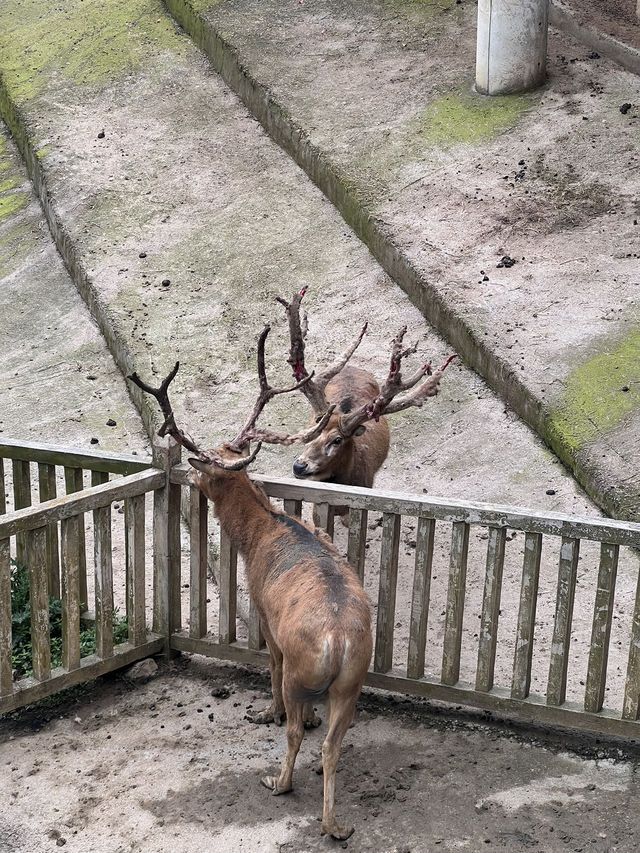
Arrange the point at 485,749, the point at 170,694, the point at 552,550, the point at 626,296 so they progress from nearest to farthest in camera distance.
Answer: the point at 485,749
the point at 170,694
the point at 552,550
the point at 626,296

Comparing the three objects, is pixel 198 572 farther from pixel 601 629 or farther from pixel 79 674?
pixel 601 629

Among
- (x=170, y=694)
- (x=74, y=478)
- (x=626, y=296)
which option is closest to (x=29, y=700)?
(x=170, y=694)

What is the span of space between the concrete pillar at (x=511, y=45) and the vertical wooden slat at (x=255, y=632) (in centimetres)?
809

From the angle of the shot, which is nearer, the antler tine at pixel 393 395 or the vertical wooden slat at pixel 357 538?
the vertical wooden slat at pixel 357 538

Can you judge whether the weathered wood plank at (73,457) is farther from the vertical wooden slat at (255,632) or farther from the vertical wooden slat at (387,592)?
the vertical wooden slat at (387,592)

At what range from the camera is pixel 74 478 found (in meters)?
6.79

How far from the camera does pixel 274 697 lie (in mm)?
6117

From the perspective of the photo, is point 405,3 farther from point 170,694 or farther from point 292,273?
point 170,694

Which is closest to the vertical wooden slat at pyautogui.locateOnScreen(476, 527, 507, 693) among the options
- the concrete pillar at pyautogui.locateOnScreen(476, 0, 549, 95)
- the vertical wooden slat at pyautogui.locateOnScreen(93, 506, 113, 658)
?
the vertical wooden slat at pyautogui.locateOnScreen(93, 506, 113, 658)

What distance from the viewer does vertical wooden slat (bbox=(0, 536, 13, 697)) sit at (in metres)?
5.80

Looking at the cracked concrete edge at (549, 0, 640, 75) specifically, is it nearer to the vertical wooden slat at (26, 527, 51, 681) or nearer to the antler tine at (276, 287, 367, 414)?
the antler tine at (276, 287, 367, 414)

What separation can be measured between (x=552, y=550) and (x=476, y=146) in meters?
5.53

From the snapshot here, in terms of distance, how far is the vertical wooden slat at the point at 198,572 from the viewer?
21.1 ft

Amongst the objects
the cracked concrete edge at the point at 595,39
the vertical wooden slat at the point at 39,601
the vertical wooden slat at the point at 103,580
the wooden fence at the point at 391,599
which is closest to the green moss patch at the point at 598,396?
the wooden fence at the point at 391,599
